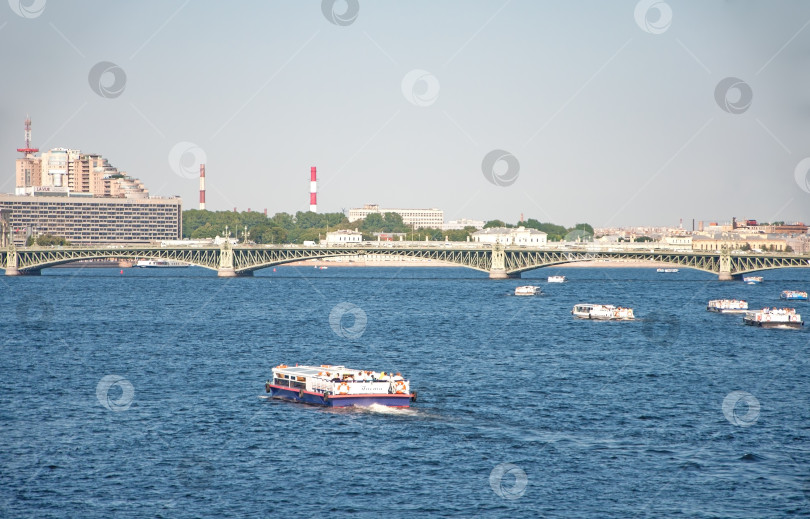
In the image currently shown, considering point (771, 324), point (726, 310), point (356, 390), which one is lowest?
point (356, 390)

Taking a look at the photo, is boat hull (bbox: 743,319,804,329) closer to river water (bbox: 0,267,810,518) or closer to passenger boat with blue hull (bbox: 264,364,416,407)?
river water (bbox: 0,267,810,518)

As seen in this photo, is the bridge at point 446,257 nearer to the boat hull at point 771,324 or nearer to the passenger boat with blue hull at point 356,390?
the boat hull at point 771,324

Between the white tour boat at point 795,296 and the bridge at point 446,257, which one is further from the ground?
the bridge at point 446,257

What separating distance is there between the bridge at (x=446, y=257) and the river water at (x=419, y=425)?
56960mm

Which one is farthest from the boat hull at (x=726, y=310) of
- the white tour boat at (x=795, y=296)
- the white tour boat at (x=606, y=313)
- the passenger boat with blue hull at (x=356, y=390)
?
the passenger boat with blue hull at (x=356, y=390)

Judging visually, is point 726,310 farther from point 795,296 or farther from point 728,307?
point 795,296

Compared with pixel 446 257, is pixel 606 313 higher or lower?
lower

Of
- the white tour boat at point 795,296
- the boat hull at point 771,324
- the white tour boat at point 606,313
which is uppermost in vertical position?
the white tour boat at point 795,296

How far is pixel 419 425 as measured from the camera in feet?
129

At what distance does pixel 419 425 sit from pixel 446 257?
106286 mm

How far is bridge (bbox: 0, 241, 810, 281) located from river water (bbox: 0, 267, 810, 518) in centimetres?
5696

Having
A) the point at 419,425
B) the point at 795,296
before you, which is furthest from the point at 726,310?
the point at 419,425

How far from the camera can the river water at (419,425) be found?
30406 mm

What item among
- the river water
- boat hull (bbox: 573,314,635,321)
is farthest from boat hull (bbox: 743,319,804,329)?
boat hull (bbox: 573,314,635,321)
